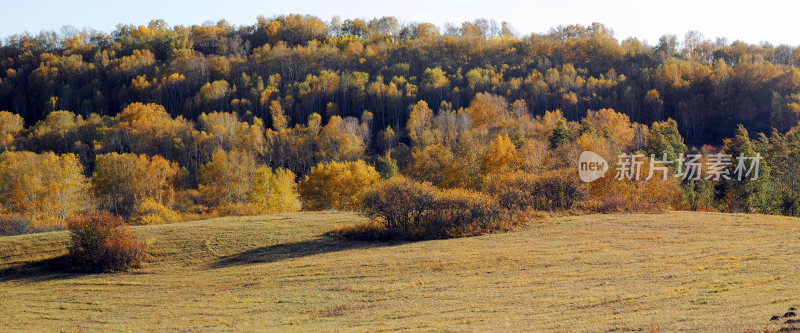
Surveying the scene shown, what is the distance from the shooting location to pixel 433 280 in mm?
34250

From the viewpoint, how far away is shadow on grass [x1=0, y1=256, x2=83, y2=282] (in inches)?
1634

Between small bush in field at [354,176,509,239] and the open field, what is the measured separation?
288 centimetres

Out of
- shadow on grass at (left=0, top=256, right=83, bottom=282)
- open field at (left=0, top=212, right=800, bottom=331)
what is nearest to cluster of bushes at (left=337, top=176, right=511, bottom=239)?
open field at (left=0, top=212, right=800, bottom=331)

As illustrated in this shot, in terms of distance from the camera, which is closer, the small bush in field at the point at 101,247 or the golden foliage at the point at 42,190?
the small bush in field at the point at 101,247

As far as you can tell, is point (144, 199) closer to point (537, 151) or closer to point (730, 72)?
point (537, 151)

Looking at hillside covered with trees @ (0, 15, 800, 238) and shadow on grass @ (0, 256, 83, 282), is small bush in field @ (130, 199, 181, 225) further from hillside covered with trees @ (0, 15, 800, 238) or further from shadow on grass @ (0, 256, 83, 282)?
shadow on grass @ (0, 256, 83, 282)

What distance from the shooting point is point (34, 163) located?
92.9 m

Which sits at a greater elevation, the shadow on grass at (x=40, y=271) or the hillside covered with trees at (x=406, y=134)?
the hillside covered with trees at (x=406, y=134)

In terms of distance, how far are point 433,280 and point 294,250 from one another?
15.9 m

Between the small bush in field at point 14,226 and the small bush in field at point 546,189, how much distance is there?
48731 mm

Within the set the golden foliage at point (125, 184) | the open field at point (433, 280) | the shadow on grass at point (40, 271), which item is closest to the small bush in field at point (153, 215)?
the golden foliage at point (125, 184)

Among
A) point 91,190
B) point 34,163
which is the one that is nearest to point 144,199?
point 91,190

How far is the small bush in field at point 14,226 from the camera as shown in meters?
58.5

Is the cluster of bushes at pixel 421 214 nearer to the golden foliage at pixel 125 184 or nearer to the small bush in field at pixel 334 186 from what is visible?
the small bush in field at pixel 334 186
